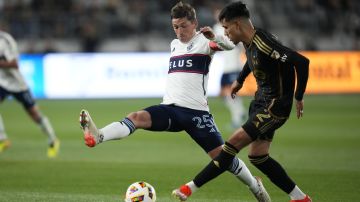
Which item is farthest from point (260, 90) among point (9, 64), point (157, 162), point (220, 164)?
point (9, 64)

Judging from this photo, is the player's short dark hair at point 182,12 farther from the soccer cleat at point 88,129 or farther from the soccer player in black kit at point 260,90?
the soccer cleat at point 88,129

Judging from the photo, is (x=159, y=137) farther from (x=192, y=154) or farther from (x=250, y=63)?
(x=250, y=63)

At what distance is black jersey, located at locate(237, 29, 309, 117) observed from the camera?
25.2 feet

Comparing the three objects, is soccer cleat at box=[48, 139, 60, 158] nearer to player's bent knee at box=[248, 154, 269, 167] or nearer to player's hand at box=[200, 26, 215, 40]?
player's bent knee at box=[248, 154, 269, 167]

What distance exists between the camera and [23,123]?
18.8 meters

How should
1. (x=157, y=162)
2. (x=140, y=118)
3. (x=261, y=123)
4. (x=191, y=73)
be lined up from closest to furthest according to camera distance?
(x=261, y=123)
(x=140, y=118)
(x=191, y=73)
(x=157, y=162)

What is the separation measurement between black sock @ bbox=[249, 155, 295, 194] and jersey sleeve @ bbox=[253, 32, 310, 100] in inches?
36.6

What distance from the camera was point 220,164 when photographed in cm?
795

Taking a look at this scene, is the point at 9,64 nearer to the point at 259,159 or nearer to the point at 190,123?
the point at 190,123

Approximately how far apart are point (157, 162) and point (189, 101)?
403 cm

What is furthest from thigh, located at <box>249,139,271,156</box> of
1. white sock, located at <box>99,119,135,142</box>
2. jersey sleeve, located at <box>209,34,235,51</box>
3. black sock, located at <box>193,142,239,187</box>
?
white sock, located at <box>99,119,135,142</box>

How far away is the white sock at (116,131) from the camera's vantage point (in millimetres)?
7883

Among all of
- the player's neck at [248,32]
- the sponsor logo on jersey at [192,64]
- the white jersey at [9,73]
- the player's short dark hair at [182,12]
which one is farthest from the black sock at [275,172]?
the white jersey at [9,73]

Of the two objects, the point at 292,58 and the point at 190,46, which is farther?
the point at 190,46
